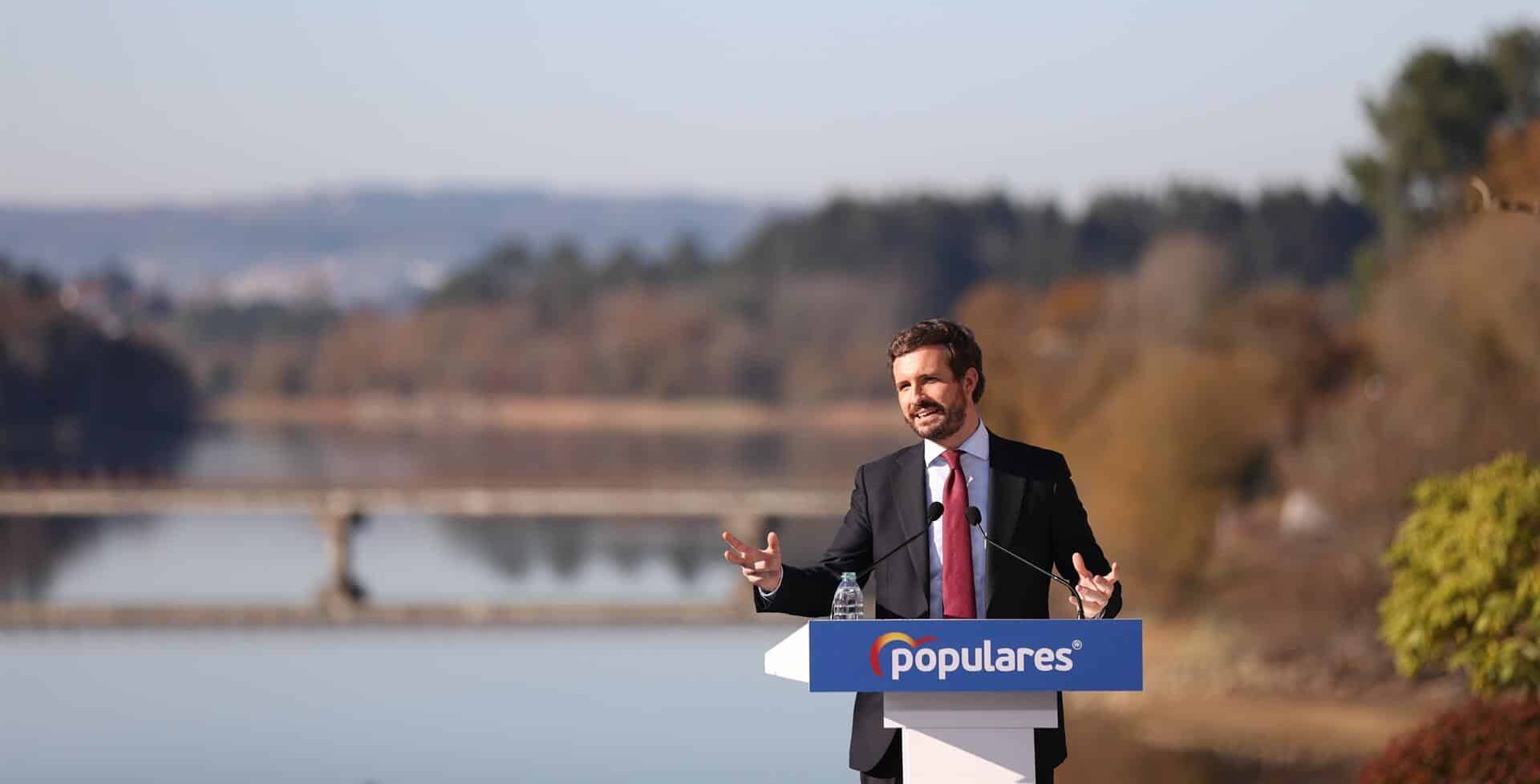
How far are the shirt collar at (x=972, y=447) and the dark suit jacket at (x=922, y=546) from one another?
21mm

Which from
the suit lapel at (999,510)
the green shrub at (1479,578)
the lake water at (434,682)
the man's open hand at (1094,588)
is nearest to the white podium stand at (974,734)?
the man's open hand at (1094,588)

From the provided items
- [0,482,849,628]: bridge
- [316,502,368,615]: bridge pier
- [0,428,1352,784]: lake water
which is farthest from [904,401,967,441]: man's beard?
[316,502,368,615]: bridge pier

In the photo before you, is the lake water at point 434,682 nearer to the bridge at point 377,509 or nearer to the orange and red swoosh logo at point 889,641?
the bridge at point 377,509

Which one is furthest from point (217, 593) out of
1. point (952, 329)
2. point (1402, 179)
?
point (952, 329)

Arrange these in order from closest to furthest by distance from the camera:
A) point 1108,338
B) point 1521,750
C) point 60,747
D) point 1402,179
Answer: point 1521,750 → point 60,747 → point 1108,338 → point 1402,179

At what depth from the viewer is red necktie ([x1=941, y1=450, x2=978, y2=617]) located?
6672 millimetres

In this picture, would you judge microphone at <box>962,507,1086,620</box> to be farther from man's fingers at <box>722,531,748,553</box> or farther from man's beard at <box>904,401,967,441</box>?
man's fingers at <box>722,531,748,553</box>

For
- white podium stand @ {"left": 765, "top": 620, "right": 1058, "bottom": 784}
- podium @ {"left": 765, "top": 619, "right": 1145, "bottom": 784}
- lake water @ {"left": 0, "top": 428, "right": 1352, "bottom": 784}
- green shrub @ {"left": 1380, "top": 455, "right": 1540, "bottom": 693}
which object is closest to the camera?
podium @ {"left": 765, "top": 619, "right": 1145, "bottom": 784}

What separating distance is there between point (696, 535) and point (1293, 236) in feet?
228

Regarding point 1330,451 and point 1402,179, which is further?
point 1402,179

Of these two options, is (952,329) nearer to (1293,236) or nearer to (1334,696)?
(1334,696)

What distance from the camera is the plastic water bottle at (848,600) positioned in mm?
6586

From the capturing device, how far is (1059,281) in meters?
148

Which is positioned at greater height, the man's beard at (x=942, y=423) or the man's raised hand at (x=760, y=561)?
the man's beard at (x=942, y=423)
